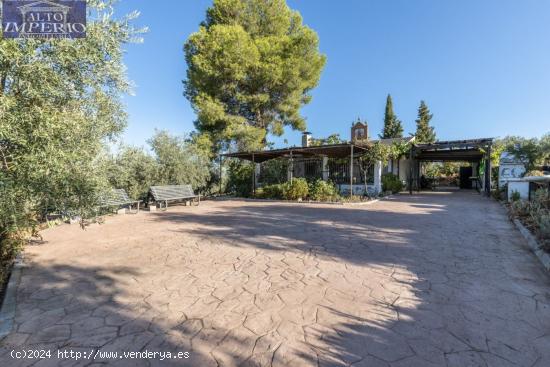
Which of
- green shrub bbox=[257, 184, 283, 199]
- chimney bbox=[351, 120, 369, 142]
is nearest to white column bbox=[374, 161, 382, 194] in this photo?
chimney bbox=[351, 120, 369, 142]

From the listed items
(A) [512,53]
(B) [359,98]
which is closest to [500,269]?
(A) [512,53]

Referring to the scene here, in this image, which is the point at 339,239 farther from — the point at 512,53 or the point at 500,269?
the point at 512,53

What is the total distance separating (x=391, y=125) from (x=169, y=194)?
124 ft

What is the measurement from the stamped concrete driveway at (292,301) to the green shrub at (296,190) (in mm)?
8032

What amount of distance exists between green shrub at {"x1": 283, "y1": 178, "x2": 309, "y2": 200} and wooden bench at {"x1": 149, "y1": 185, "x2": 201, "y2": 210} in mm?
4670

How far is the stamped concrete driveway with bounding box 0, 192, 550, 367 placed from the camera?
84.0 inches

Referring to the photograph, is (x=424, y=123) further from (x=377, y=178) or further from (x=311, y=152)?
(x=311, y=152)

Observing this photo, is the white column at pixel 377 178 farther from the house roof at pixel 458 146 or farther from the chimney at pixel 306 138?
the chimney at pixel 306 138

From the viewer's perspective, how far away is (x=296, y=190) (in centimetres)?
1349

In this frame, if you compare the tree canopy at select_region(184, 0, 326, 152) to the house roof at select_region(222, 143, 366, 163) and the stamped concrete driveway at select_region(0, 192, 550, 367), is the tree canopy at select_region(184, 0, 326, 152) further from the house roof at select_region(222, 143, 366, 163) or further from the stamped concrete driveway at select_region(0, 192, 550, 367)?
the stamped concrete driveway at select_region(0, 192, 550, 367)

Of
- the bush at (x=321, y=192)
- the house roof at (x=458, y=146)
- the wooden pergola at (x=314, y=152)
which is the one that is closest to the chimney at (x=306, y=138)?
the wooden pergola at (x=314, y=152)

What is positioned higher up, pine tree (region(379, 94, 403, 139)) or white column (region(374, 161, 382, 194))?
pine tree (region(379, 94, 403, 139))

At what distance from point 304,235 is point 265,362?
3.86 metres

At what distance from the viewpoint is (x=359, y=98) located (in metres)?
27.6
